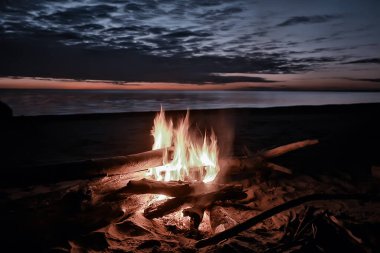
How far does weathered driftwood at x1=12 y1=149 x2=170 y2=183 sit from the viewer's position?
13.2ft

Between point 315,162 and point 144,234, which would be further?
point 315,162

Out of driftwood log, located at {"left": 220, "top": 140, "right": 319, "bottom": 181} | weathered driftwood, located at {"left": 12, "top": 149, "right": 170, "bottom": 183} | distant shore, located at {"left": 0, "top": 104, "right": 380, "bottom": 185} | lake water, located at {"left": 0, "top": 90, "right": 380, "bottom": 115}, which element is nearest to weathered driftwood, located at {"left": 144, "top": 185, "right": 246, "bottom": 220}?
weathered driftwood, located at {"left": 12, "top": 149, "right": 170, "bottom": 183}

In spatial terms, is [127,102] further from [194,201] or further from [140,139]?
[194,201]

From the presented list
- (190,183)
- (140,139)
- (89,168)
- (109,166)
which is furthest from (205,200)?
(140,139)

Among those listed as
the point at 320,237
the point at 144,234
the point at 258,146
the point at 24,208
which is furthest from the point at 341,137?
the point at 24,208

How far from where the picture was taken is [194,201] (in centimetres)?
450

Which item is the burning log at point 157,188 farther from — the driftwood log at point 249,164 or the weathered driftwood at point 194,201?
the driftwood log at point 249,164

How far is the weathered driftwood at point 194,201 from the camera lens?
4.30 m

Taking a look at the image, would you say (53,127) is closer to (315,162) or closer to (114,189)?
(114,189)

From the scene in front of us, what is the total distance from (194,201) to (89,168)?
5.29 ft

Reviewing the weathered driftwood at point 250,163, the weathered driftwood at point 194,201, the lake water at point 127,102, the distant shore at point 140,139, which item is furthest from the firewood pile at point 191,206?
the lake water at point 127,102

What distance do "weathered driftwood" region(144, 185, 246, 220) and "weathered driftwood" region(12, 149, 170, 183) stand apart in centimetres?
86

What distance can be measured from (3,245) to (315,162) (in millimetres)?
7240

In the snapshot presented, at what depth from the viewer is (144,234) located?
3.97 m
